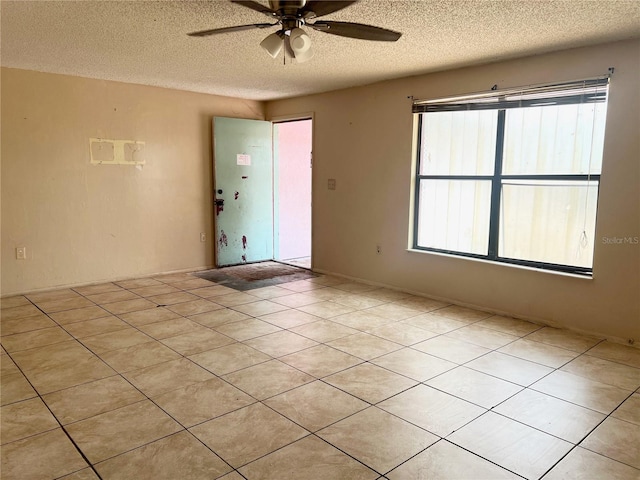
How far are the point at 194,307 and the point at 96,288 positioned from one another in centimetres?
143

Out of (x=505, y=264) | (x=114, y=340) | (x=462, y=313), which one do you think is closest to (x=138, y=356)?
(x=114, y=340)

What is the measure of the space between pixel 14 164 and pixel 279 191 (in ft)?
10.9

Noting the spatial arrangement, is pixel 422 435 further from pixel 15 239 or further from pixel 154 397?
pixel 15 239

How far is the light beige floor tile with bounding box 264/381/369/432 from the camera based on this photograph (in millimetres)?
2305

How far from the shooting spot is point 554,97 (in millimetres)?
3635

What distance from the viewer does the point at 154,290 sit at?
15.9 feet

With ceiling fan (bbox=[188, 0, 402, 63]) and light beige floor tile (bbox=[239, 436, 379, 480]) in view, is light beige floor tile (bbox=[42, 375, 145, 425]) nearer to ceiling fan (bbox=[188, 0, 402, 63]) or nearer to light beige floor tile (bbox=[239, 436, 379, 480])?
light beige floor tile (bbox=[239, 436, 379, 480])

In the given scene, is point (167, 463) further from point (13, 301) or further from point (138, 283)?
point (138, 283)

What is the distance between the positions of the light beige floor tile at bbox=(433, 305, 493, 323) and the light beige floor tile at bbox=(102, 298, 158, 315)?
2761 millimetres

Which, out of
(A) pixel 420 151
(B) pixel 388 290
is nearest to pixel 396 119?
(A) pixel 420 151

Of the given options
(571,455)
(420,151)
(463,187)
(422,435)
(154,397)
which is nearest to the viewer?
(571,455)

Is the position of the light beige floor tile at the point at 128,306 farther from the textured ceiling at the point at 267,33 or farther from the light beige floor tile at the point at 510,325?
the light beige floor tile at the point at 510,325

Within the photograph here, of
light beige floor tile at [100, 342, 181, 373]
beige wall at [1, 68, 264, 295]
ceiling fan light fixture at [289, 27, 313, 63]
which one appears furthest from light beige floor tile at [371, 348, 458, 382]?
beige wall at [1, 68, 264, 295]

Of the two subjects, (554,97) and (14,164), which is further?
(14,164)
